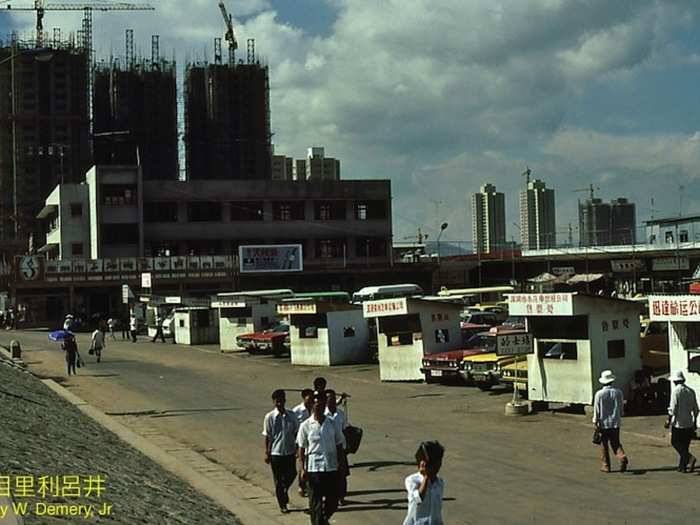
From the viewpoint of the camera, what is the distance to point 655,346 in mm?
27656

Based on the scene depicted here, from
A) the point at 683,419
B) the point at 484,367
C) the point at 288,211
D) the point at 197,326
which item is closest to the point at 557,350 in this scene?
the point at 484,367

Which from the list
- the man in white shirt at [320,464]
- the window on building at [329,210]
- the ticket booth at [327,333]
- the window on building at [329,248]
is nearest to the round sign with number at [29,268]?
the window on building at [329,248]

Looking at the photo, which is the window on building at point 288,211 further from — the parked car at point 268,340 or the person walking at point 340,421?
the person walking at point 340,421

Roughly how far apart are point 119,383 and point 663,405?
17948mm

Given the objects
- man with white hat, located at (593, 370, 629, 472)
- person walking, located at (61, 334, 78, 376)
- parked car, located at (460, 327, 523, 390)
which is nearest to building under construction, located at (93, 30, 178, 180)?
person walking, located at (61, 334, 78, 376)

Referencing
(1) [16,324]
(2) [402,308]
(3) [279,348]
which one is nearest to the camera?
(2) [402,308]

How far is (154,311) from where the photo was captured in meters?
65.2

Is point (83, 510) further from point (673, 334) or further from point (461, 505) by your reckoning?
point (673, 334)

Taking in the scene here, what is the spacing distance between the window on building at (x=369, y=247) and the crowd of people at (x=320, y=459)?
80.3 metres

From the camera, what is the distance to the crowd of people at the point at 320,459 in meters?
7.51

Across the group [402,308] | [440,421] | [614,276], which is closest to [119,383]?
[402,308]

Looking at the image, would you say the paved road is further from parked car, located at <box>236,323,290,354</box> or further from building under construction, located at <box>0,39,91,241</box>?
building under construction, located at <box>0,39,91,241</box>

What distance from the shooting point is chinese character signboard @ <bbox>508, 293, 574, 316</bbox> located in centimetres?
2144

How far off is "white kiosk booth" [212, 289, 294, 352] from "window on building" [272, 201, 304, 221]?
1753 inches
